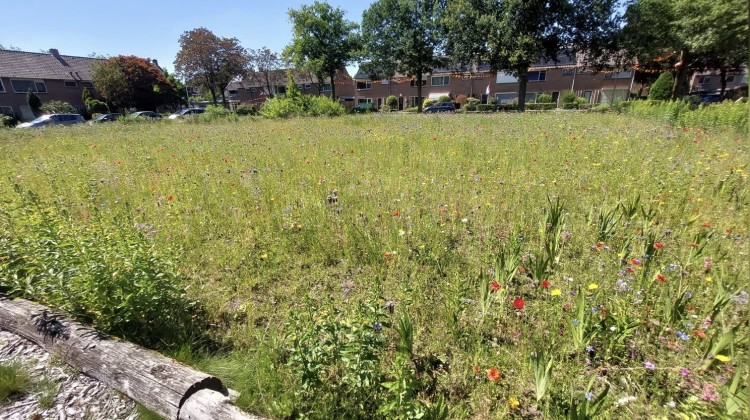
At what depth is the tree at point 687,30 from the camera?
64.9 feet

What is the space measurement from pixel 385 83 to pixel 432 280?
49049 mm

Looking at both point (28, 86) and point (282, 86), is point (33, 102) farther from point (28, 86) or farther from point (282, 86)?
point (282, 86)

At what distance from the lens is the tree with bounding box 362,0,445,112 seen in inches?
1195

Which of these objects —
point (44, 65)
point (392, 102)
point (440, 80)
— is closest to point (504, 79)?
point (440, 80)

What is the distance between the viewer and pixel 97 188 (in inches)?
202

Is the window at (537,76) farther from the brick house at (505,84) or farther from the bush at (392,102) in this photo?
the bush at (392,102)

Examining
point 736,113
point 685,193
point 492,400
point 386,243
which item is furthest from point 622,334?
point 736,113

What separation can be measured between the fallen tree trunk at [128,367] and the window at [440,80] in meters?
48.5

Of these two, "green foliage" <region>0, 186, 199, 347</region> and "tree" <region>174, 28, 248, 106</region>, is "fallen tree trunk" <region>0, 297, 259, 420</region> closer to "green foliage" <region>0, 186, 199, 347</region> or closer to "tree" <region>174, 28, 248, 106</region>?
"green foliage" <region>0, 186, 199, 347</region>

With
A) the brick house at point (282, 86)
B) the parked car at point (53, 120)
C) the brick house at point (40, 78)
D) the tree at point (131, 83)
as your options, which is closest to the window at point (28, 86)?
the brick house at point (40, 78)

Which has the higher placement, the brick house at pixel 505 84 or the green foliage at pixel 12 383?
the brick house at pixel 505 84

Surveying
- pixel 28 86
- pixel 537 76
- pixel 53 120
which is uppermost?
pixel 28 86

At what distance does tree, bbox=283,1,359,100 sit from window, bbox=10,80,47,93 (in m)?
→ 26.0

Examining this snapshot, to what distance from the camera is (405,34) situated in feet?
100
